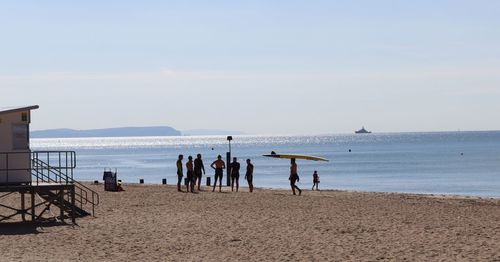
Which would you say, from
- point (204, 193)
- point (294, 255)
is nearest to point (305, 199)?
point (204, 193)

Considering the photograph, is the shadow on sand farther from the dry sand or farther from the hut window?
the hut window

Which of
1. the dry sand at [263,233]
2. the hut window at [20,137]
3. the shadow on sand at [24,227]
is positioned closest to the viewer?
the dry sand at [263,233]

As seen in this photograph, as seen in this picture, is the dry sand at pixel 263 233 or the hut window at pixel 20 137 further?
the hut window at pixel 20 137

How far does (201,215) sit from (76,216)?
3.41 meters

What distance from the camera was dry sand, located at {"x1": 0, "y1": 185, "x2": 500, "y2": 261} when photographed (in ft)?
55.9

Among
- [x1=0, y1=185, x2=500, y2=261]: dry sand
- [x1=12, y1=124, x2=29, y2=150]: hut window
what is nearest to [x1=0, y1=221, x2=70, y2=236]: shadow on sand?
[x1=0, y1=185, x2=500, y2=261]: dry sand

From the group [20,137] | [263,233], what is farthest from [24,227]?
[263,233]

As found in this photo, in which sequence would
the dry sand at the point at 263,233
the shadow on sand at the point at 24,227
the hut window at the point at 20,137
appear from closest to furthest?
the dry sand at the point at 263,233 < the shadow on sand at the point at 24,227 < the hut window at the point at 20,137

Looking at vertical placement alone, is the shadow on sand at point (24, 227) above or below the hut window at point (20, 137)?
below

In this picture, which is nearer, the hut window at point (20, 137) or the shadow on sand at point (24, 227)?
the shadow on sand at point (24, 227)

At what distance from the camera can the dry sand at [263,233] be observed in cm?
1703

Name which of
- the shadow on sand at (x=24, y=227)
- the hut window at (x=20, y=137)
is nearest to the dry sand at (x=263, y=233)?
the shadow on sand at (x=24, y=227)

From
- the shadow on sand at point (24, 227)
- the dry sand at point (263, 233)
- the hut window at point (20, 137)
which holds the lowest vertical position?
the shadow on sand at point (24, 227)

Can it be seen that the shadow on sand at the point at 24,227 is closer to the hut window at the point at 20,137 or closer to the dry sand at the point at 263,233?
the dry sand at the point at 263,233
